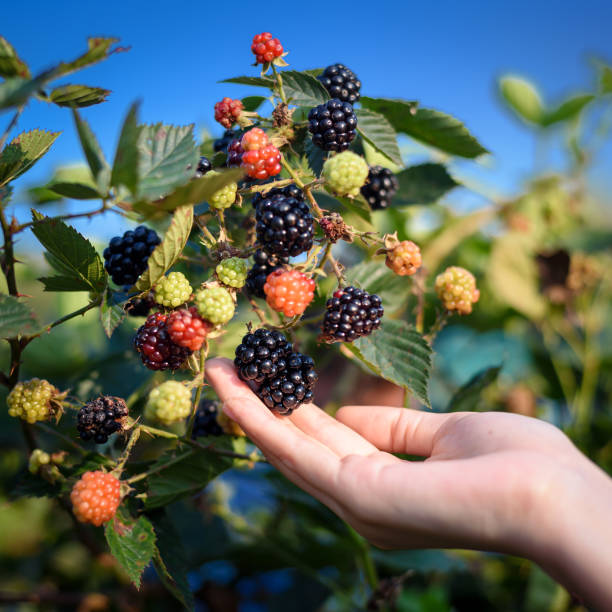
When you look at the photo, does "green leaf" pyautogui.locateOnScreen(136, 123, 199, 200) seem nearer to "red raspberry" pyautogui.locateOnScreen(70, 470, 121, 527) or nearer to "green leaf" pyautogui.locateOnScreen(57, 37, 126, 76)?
"green leaf" pyautogui.locateOnScreen(57, 37, 126, 76)

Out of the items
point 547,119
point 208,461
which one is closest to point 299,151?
point 208,461

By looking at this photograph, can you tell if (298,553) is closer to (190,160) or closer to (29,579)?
(29,579)

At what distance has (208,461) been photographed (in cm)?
109

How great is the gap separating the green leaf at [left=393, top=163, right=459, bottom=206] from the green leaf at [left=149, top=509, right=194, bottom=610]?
995mm

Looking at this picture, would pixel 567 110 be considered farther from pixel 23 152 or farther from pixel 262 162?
pixel 23 152

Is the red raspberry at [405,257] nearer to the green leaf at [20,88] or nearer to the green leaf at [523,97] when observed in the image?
the green leaf at [20,88]

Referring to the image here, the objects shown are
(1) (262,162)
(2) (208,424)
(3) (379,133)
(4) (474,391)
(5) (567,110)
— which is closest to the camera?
(1) (262,162)

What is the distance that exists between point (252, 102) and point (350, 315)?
21.5 inches

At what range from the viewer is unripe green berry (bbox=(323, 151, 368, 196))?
2.77 feet

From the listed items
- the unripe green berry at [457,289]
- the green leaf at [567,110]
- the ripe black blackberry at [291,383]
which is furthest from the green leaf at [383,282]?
the green leaf at [567,110]

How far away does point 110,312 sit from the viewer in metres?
0.90

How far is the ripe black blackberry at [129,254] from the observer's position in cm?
99

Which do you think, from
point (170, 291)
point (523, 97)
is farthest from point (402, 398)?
point (523, 97)

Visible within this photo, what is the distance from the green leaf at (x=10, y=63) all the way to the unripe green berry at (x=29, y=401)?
54cm
